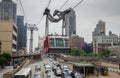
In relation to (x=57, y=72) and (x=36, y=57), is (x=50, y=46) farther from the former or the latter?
(x=36, y=57)

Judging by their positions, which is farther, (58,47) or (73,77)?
(73,77)

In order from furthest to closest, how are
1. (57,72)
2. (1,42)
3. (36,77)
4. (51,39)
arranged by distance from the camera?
(1,42) < (57,72) < (36,77) < (51,39)

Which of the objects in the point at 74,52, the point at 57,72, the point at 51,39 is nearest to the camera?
the point at 51,39

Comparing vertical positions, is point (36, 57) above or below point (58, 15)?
below

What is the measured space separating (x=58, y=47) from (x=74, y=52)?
145 metres

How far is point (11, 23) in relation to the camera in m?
109

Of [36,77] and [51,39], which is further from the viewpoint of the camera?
[36,77]

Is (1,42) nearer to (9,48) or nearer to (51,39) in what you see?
(9,48)

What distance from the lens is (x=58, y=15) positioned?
37.8m

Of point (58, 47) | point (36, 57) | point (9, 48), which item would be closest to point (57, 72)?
point (58, 47)

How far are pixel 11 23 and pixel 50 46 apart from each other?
72.4 meters

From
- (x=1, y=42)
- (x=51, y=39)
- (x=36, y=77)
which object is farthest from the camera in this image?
(x=1, y=42)

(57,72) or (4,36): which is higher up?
(4,36)

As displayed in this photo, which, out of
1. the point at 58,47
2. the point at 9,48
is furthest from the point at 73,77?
the point at 9,48
